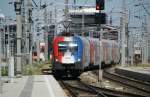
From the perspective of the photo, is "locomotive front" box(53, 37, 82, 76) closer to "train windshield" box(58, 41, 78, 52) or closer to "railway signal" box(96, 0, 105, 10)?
"train windshield" box(58, 41, 78, 52)

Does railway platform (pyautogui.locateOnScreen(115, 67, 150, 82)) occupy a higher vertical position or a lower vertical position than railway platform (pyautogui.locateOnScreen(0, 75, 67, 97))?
lower

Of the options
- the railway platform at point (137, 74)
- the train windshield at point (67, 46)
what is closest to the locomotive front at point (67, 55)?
the train windshield at point (67, 46)

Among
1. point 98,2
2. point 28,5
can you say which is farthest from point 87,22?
point 98,2

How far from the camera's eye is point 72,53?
3844 centimetres

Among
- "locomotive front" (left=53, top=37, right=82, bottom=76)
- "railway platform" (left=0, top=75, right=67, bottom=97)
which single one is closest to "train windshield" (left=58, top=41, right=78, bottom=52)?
"locomotive front" (left=53, top=37, right=82, bottom=76)

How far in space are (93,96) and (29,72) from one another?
60.9 feet

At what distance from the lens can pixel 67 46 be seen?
3853 cm

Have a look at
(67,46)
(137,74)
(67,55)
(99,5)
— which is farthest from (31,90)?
(137,74)

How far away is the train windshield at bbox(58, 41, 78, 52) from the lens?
38.5 m

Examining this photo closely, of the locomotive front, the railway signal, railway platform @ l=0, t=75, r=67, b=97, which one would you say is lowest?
railway platform @ l=0, t=75, r=67, b=97

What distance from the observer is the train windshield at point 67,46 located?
3847cm

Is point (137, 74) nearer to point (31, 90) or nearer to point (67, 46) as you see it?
point (67, 46)

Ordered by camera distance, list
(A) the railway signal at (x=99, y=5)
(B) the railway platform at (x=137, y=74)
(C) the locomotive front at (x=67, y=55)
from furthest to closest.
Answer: (C) the locomotive front at (x=67, y=55) < (B) the railway platform at (x=137, y=74) < (A) the railway signal at (x=99, y=5)

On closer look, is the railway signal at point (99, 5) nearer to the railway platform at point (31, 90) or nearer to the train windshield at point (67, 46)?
the railway platform at point (31, 90)
